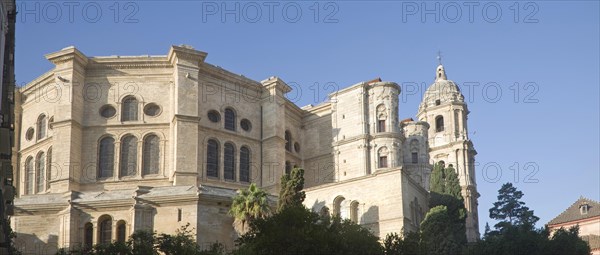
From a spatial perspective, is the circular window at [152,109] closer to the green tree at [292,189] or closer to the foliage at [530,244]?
the green tree at [292,189]

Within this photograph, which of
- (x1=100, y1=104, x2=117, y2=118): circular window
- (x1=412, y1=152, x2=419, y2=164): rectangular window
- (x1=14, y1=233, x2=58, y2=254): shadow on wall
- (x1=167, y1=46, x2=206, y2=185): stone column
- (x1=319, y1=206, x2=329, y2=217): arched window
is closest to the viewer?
(x1=14, y1=233, x2=58, y2=254): shadow on wall

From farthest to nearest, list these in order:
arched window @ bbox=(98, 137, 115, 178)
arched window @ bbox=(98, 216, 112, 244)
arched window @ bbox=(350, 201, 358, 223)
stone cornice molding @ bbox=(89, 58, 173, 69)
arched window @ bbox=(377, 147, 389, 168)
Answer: arched window @ bbox=(377, 147, 389, 168) → stone cornice molding @ bbox=(89, 58, 173, 69) → arched window @ bbox=(98, 137, 115, 178) → arched window @ bbox=(350, 201, 358, 223) → arched window @ bbox=(98, 216, 112, 244)

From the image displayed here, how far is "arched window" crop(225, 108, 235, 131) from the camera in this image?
5272cm

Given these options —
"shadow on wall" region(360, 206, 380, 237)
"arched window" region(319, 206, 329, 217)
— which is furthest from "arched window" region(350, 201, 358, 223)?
"arched window" region(319, 206, 329, 217)

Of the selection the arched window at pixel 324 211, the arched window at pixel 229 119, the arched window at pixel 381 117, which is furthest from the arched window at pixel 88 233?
the arched window at pixel 381 117

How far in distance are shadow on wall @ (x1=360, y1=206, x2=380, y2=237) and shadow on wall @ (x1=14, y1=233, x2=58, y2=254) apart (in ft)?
55.2

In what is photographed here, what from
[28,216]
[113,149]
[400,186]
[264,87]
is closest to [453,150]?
[264,87]

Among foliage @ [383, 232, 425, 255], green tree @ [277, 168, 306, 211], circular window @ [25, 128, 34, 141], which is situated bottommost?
foliage @ [383, 232, 425, 255]

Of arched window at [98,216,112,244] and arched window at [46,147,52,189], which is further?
arched window at [46,147,52,189]

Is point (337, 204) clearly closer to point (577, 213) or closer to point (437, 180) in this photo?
point (437, 180)

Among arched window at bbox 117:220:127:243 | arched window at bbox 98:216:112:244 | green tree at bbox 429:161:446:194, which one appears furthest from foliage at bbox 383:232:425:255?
green tree at bbox 429:161:446:194

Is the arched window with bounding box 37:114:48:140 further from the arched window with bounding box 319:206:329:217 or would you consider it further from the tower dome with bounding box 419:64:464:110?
the tower dome with bounding box 419:64:464:110

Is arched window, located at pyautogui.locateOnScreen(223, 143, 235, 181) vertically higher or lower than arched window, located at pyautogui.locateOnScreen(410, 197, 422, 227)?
higher

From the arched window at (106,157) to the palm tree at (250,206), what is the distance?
11410 millimetres
